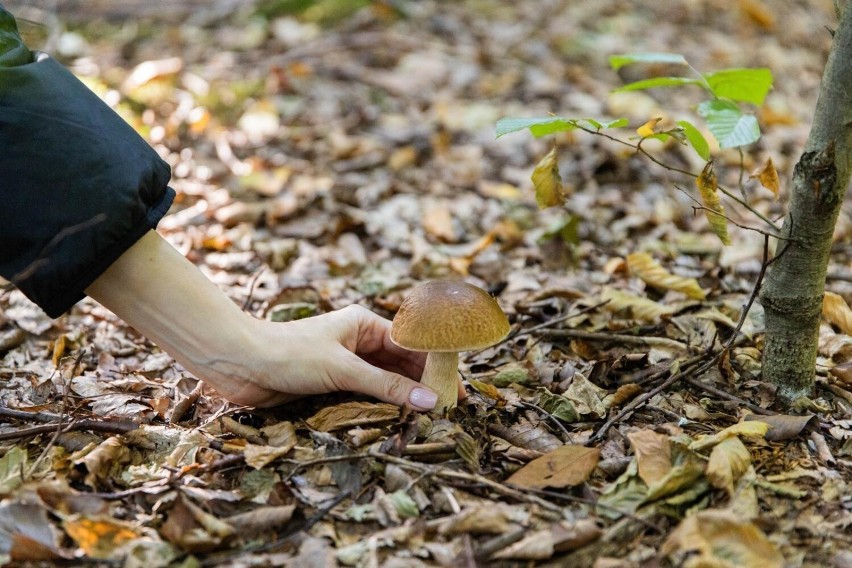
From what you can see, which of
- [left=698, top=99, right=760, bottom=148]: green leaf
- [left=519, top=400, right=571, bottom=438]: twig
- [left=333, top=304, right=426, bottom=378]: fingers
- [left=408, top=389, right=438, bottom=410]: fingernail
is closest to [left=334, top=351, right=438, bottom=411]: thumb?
[left=408, top=389, right=438, bottom=410]: fingernail

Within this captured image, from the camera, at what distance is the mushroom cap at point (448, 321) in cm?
226

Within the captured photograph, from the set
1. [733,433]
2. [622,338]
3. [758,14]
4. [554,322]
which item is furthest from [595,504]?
[758,14]

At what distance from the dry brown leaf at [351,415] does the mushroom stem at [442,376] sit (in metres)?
0.14

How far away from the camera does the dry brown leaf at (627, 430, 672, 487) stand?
220 centimetres

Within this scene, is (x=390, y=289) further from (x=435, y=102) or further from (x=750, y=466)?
(x=435, y=102)

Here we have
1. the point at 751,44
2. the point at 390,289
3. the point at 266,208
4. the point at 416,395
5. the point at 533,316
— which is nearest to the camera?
the point at 416,395

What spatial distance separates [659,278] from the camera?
3.65 metres

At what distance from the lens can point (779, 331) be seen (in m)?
2.58

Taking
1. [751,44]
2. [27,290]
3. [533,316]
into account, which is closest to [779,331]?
[533,316]

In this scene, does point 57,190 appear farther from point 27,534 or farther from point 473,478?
point 473,478

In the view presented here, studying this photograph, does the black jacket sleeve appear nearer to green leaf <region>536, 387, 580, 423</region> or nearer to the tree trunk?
green leaf <region>536, 387, 580, 423</region>

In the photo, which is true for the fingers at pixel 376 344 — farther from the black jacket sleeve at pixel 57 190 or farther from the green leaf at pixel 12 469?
the green leaf at pixel 12 469

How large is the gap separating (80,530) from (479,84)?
5381 millimetres

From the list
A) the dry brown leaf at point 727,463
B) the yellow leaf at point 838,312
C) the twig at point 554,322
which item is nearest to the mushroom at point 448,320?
the dry brown leaf at point 727,463
